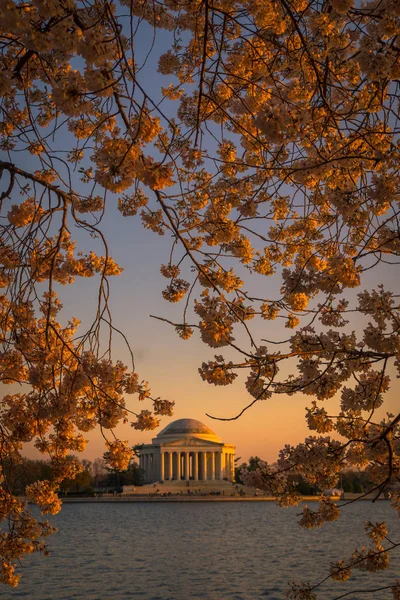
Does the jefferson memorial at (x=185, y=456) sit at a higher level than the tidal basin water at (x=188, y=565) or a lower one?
higher

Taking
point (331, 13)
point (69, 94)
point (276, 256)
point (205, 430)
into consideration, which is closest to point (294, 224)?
point (276, 256)

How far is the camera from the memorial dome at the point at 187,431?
→ 104m

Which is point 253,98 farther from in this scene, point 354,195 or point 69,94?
point 69,94

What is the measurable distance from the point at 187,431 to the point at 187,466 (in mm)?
6506

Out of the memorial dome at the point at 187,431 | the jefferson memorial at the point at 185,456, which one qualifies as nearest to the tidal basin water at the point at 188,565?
the jefferson memorial at the point at 185,456

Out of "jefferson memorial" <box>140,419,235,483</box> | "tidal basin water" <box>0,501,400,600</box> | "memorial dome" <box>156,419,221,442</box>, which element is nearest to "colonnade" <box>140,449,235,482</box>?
"jefferson memorial" <box>140,419,235,483</box>

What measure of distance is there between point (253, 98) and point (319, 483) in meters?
3.10

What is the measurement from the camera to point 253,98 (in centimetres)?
545

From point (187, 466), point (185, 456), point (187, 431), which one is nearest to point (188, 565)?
point (187, 466)

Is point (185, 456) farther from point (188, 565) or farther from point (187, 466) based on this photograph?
point (188, 565)

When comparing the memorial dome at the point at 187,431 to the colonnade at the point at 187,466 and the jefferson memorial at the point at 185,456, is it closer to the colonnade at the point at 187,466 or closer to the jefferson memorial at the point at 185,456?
the jefferson memorial at the point at 185,456

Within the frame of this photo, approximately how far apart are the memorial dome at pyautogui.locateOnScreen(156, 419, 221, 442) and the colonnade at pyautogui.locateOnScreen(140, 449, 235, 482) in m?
2.74

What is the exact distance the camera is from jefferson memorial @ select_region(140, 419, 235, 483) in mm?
100375

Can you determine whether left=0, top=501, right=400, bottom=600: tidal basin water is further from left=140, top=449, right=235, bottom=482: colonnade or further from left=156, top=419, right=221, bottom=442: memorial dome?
left=156, top=419, right=221, bottom=442: memorial dome
